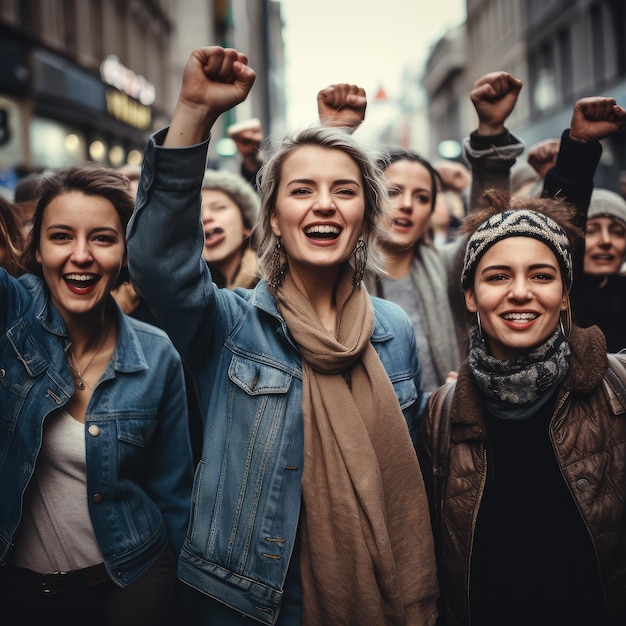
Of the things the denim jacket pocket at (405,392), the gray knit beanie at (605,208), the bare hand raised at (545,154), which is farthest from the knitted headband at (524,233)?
the bare hand raised at (545,154)

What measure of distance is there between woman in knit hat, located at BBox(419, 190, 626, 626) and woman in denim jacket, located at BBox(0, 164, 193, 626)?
3.51 ft

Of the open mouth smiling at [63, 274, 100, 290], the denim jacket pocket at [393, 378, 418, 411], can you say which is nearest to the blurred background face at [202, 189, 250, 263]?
the open mouth smiling at [63, 274, 100, 290]

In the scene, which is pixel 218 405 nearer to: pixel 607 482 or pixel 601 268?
pixel 607 482

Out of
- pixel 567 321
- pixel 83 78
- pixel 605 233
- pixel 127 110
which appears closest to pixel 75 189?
pixel 567 321

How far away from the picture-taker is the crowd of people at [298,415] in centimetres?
202

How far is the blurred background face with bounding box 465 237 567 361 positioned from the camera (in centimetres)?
221

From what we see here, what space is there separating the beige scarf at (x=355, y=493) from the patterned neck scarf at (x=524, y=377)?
34cm

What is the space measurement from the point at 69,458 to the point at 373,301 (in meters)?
1.19

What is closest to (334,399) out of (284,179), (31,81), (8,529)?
(284,179)

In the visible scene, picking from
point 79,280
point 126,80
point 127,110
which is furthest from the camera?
point 127,110

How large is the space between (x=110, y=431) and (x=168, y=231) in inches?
35.6

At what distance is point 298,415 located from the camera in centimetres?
208

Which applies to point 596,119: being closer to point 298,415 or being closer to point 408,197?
point 408,197

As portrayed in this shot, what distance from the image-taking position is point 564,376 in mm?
2219
